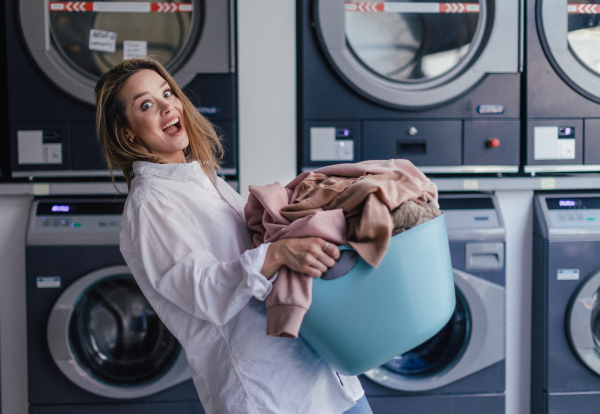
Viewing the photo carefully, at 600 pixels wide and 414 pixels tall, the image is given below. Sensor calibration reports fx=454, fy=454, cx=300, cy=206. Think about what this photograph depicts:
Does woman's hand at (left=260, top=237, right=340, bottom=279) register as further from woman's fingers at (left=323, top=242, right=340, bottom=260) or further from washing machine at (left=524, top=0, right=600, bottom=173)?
washing machine at (left=524, top=0, right=600, bottom=173)

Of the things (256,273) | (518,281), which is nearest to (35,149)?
(256,273)

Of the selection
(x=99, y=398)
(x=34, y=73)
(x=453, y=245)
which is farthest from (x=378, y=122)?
(x=99, y=398)

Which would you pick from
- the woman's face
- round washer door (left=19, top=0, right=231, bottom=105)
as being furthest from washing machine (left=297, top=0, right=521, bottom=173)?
the woman's face

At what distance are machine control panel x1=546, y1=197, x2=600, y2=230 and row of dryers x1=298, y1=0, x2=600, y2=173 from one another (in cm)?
12

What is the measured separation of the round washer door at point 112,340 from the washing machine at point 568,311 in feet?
4.23

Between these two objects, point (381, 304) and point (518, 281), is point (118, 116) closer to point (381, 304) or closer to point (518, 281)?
point (381, 304)

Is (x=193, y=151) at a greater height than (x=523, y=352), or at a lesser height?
greater

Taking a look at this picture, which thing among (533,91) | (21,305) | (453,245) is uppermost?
(533,91)

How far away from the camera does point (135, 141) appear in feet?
3.53

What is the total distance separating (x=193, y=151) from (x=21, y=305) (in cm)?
100

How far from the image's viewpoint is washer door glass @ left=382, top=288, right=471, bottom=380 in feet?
5.35

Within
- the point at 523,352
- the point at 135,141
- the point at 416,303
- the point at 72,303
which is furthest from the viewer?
the point at 523,352

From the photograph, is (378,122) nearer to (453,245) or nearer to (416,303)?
(453,245)

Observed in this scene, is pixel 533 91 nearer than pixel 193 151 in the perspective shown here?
No
